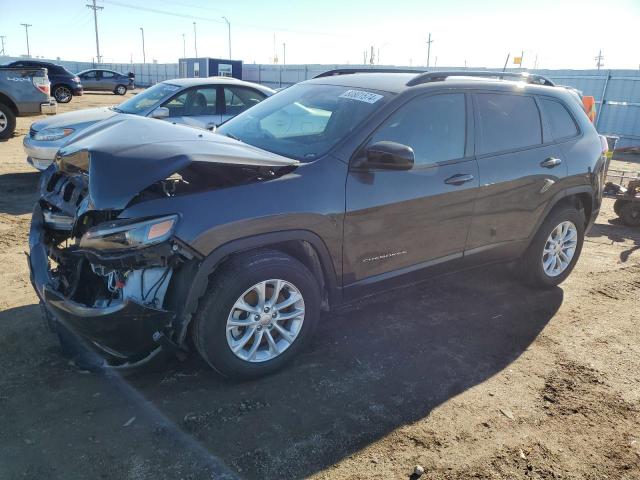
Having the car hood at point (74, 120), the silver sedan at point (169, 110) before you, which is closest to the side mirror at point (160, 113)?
the silver sedan at point (169, 110)

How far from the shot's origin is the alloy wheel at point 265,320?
2.98 m

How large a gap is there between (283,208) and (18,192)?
6.27 metres

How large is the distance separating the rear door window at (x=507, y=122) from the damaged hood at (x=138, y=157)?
1.71m

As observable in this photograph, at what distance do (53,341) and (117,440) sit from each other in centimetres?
121

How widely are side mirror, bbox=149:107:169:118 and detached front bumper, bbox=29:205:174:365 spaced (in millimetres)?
4941

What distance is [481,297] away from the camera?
15.1 ft

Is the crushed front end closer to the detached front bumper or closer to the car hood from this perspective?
the detached front bumper

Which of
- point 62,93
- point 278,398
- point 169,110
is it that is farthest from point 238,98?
point 62,93

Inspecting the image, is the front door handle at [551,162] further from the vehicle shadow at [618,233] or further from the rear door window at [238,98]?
the rear door window at [238,98]

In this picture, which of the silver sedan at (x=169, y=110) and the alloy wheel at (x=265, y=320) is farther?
the silver sedan at (x=169, y=110)

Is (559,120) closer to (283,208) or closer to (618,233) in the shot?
(283,208)

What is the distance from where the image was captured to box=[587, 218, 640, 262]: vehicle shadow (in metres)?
6.29

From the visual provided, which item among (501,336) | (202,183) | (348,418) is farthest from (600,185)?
(202,183)

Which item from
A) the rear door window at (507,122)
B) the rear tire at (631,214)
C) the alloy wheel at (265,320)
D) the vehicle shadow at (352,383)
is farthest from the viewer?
the rear tire at (631,214)
